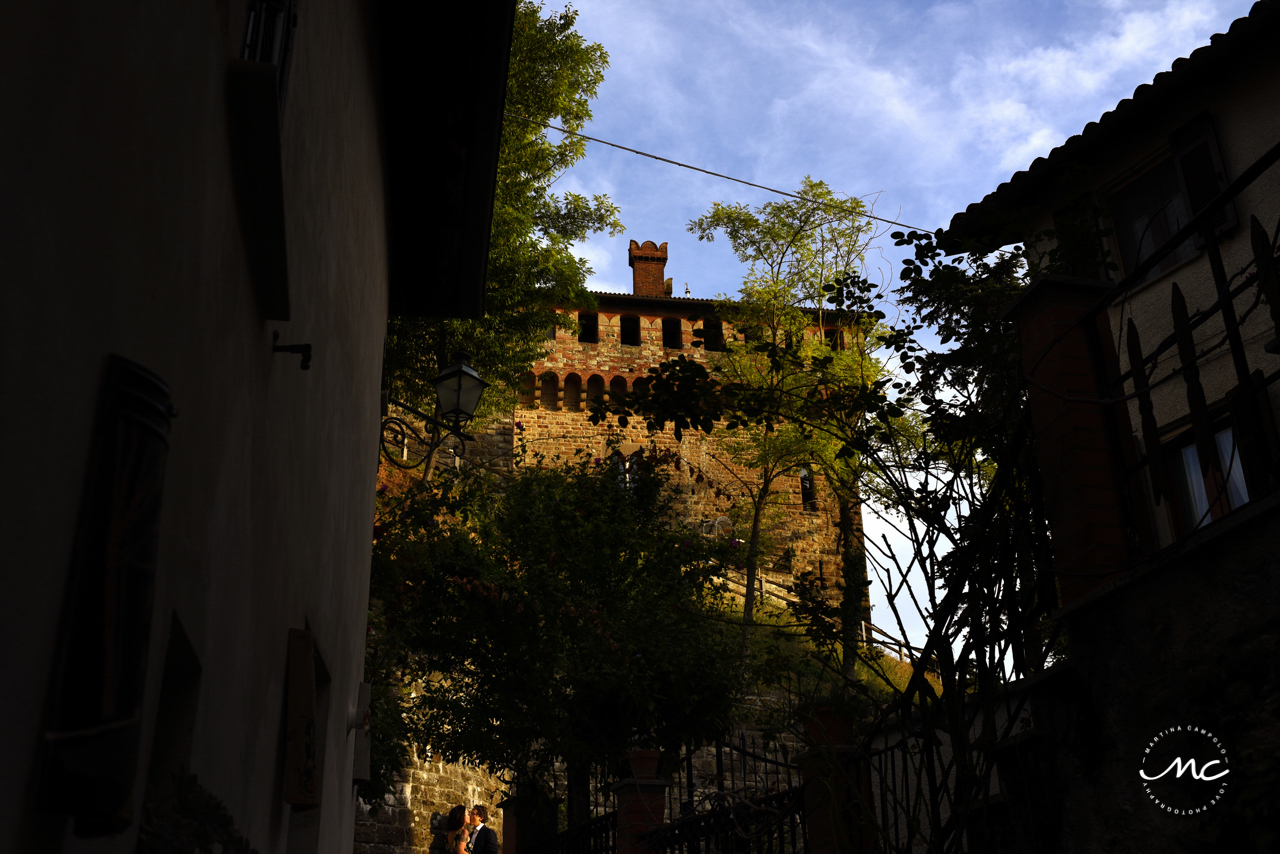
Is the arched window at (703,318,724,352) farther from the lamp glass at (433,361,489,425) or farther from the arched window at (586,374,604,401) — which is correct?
the arched window at (586,374,604,401)

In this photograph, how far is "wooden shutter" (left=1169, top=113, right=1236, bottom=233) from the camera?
9.72 meters

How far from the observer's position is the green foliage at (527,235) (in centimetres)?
1517

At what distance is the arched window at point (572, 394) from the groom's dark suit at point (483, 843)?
22842mm

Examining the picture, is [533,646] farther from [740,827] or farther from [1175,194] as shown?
[1175,194]

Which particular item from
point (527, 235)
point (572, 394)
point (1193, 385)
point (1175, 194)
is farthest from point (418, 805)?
point (572, 394)

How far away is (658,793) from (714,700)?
10.8 feet

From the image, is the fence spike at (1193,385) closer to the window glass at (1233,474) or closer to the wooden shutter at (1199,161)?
the window glass at (1233,474)

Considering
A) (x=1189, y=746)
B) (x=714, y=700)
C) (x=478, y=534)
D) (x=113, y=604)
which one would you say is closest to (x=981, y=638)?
(x=1189, y=746)

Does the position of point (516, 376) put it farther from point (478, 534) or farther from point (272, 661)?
point (272, 661)

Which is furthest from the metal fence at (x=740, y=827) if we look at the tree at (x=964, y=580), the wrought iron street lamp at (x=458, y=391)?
the wrought iron street lamp at (x=458, y=391)

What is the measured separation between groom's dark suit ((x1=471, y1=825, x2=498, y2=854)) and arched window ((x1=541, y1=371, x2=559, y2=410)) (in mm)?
22716

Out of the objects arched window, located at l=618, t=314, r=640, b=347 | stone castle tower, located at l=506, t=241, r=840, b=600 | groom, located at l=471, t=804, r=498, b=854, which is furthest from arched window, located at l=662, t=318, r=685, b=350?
groom, located at l=471, t=804, r=498, b=854

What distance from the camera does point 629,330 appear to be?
3475 centimetres

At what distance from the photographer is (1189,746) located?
3.15m
